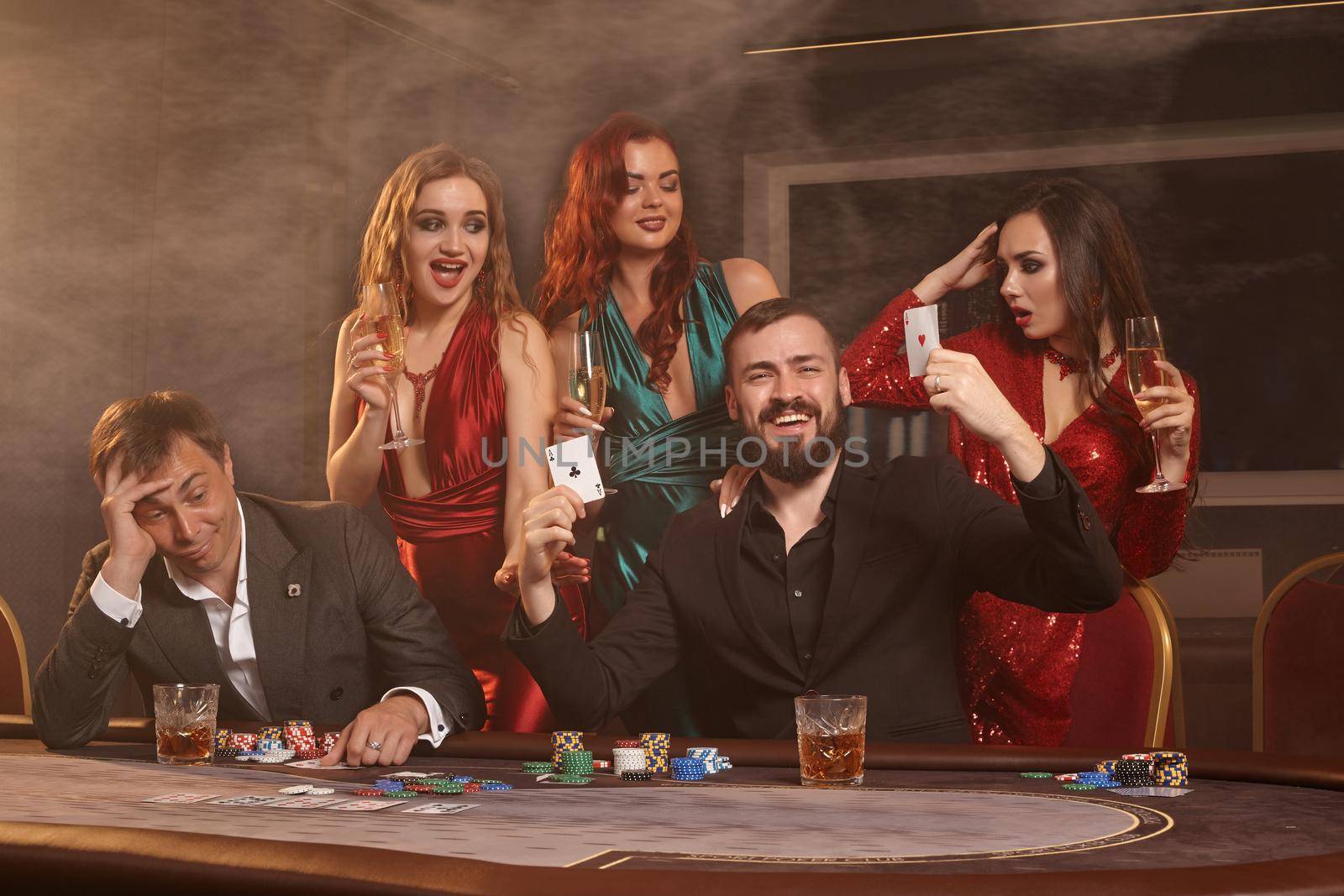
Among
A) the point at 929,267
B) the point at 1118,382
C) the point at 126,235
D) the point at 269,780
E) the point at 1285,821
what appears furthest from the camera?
the point at 126,235

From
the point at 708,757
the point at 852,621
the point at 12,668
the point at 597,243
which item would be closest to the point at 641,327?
the point at 597,243

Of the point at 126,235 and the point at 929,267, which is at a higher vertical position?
the point at 126,235

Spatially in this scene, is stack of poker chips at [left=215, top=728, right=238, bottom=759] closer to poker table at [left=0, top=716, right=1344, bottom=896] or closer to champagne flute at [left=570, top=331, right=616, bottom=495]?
poker table at [left=0, top=716, right=1344, bottom=896]

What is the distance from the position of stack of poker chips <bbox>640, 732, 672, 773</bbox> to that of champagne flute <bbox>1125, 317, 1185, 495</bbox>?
104cm

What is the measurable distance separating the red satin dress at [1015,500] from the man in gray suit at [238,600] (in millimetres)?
916

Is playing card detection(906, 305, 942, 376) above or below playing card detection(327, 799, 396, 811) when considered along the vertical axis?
above

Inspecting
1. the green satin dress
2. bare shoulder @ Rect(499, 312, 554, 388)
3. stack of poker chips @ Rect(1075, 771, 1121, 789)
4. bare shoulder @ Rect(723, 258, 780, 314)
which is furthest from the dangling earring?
stack of poker chips @ Rect(1075, 771, 1121, 789)

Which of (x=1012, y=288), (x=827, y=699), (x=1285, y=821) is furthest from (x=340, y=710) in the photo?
(x=1285, y=821)

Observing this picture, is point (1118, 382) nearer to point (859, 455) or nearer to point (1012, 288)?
point (1012, 288)

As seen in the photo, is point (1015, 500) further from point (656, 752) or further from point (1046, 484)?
point (656, 752)

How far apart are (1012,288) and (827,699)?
1257 millimetres

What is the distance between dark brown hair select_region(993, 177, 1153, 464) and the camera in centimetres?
236

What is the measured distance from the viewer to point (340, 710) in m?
2.42

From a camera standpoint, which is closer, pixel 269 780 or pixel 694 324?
pixel 269 780
